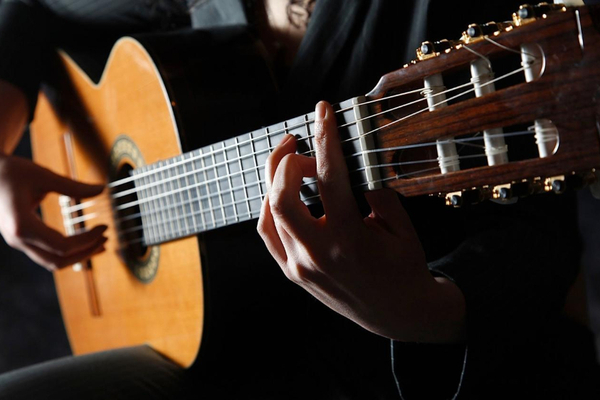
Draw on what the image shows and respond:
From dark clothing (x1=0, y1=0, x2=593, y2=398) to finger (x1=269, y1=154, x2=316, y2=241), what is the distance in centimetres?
22

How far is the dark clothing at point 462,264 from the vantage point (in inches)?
28.6

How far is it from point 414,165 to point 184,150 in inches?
17.2

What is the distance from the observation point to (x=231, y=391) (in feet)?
3.17

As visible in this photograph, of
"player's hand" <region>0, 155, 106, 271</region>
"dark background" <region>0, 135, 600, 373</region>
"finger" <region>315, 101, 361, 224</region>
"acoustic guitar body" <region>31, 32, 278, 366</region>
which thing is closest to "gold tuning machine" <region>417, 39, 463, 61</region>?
"finger" <region>315, 101, 361, 224</region>

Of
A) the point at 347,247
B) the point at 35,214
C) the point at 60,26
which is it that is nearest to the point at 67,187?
the point at 35,214

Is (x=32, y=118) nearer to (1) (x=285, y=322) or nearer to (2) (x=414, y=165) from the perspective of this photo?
(1) (x=285, y=322)

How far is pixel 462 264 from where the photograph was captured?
0.74m

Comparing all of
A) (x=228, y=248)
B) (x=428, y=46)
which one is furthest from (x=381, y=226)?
(x=228, y=248)

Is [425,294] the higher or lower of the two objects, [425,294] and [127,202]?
the lower

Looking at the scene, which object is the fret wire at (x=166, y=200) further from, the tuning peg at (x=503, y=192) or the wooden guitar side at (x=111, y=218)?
the tuning peg at (x=503, y=192)

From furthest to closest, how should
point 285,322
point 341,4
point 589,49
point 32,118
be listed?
point 32,118
point 285,322
point 341,4
point 589,49

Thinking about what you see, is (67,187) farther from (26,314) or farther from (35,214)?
(26,314)

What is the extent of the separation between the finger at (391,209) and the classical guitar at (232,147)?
4cm

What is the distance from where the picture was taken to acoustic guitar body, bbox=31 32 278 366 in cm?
94
